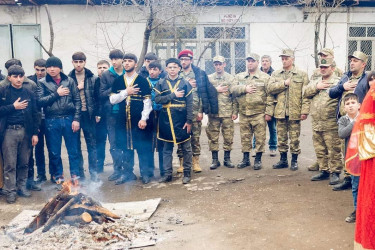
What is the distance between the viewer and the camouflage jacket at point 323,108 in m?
7.02

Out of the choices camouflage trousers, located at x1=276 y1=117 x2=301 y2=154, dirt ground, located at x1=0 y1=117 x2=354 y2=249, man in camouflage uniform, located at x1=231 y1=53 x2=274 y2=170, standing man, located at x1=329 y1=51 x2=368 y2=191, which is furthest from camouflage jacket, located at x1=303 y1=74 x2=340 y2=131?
man in camouflage uniform, located at x1=231 y1=53 x2=274 y2=170

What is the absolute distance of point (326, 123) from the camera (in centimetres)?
706

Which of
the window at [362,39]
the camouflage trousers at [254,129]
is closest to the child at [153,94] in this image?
the camouflage trousers at [254,129]

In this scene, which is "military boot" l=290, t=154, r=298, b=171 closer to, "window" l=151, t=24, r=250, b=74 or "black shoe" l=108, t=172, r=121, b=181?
"black shoe" l=108, t=172, r=121, b=181

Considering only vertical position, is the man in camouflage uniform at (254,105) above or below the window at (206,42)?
below

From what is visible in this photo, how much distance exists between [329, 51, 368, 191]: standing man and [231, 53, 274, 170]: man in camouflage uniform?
67.9 inches

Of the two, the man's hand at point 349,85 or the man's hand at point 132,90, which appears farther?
the man's hand at point 132,90

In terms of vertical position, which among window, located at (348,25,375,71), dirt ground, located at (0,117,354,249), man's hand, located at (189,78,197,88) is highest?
window, located at (348,25,375,71)

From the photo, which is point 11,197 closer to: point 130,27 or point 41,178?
point 41,178

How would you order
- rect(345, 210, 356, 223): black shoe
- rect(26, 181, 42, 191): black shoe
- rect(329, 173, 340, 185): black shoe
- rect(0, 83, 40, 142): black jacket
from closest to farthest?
rect(345, 210, 356, 223): black shoe < rect(0, 83, 40, 142): black jacket < rect(329, 173, 340, 185): black shoe < rect(26, 181, 42, 191): black shoe

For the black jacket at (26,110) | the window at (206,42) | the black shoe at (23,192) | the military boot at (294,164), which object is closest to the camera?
the black jacket at (26,110)

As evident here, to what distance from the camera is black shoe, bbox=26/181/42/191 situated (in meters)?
7.60

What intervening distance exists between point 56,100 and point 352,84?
458 centimetres

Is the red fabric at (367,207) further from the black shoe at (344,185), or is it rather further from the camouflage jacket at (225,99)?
the camouflage jacket at (225,99)
